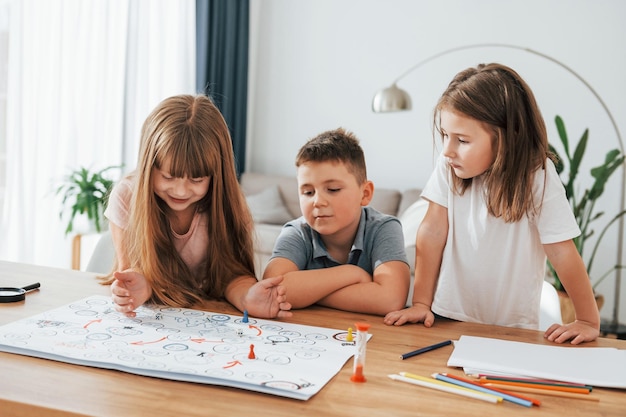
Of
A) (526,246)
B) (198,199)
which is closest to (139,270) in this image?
(198,199)

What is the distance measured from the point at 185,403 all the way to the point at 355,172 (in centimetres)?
85

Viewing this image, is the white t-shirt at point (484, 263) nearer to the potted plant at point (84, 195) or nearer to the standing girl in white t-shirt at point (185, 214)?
the standing girl in white t-shirt at point (185, 214)

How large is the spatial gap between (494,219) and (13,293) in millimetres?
1023

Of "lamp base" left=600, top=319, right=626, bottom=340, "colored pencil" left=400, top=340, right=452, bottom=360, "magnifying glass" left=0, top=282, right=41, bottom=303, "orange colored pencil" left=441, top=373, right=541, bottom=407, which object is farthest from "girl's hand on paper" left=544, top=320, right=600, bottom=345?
"lamp base" left=600, top=319, right=626, bottom=340

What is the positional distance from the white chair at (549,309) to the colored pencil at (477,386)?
2.13ft

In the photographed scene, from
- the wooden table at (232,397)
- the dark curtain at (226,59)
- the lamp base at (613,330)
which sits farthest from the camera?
the dark curtain at (226,59)

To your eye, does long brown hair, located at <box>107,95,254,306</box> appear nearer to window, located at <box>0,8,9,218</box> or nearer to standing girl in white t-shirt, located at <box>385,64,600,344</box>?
standing girl in white t-shirt, located at <box>385,64,600,344</box>

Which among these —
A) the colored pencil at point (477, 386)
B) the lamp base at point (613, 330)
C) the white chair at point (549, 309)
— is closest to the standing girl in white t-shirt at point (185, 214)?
the colored pencil at point (477, 386)

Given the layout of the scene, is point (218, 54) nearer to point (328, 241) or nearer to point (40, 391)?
point (328, 241)

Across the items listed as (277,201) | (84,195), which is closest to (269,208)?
(277,201)

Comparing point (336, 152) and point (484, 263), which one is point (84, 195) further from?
point (484, 263)

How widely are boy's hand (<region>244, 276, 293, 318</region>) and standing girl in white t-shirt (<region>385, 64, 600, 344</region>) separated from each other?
205mm

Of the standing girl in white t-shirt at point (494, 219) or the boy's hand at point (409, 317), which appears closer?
the boy's hand at point (409, 317)

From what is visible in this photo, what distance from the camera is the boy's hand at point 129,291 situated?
1237mm
